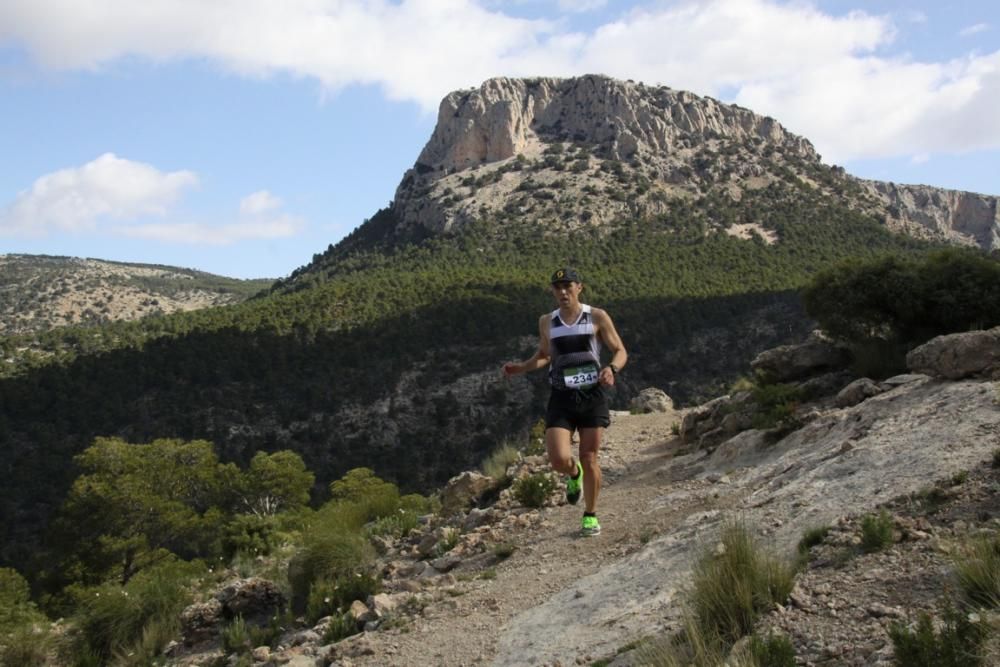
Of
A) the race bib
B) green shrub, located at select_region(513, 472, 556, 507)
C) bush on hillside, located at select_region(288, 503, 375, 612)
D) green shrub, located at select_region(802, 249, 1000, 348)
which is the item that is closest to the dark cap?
the race bib

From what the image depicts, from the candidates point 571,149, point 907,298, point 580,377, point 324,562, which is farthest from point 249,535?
point 571,149

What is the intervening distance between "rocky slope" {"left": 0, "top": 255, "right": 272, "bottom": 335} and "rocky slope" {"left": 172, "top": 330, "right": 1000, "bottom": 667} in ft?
278

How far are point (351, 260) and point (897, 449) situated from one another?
7511 centimetres

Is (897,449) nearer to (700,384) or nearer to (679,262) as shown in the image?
(700,384)

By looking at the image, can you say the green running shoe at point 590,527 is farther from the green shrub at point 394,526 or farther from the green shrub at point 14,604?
the green shrub at point 14,604

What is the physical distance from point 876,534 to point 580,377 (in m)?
2.45

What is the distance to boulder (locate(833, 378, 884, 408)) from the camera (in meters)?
8.72

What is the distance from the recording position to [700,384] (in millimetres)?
44500

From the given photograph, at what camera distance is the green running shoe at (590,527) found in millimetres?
6449

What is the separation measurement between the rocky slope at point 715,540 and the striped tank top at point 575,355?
139 centimetres

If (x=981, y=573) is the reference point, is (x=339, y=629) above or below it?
below

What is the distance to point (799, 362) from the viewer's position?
39.4 ft

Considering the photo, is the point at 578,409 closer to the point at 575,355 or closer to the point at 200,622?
the point at 575,355

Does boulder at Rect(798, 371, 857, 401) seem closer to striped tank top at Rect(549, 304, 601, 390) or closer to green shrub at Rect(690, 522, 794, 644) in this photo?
striped tank top at Rect(549, 304, 601, 390)
